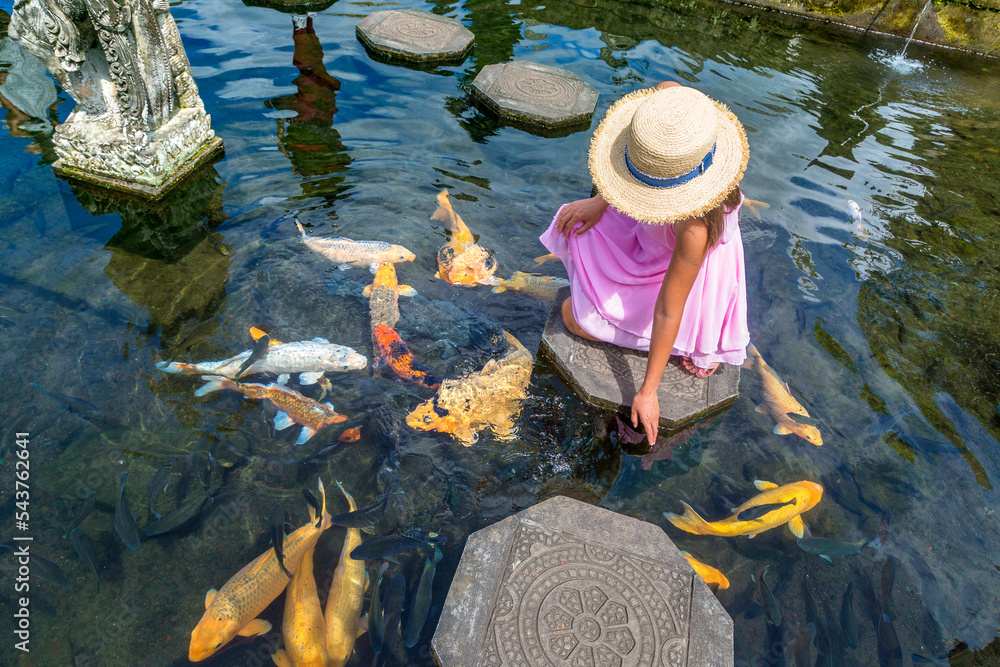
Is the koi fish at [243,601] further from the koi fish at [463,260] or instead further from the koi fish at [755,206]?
the koi fish at [755,206]

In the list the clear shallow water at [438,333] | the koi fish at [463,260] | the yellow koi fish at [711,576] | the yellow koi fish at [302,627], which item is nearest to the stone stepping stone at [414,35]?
the clear shallow water at [438,333]

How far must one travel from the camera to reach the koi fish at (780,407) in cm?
347

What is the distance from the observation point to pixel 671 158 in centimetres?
225

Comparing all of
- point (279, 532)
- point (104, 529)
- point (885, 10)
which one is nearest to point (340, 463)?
point (279, 532)

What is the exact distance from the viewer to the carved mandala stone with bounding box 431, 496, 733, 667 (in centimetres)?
217

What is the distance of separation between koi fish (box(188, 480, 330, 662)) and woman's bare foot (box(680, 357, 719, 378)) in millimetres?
2421

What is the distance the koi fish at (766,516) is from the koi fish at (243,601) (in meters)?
2.04

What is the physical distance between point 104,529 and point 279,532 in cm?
91

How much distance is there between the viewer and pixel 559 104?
6.20m

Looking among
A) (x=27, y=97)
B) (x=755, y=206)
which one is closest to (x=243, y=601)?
(x=755, y=206)

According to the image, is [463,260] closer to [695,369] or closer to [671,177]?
[695,369]

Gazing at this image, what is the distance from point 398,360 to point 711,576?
2206 mm

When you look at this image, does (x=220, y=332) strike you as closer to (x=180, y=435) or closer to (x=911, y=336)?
(x=180, y=435)

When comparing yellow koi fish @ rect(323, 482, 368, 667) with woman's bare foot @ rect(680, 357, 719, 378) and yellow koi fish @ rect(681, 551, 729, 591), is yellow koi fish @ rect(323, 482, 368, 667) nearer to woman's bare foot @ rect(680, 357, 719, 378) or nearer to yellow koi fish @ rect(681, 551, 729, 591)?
yellow koi fish @ rect(681, 551, 729, 591)
